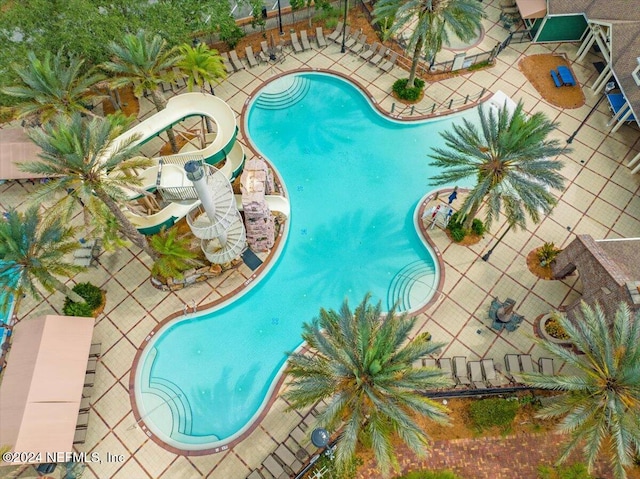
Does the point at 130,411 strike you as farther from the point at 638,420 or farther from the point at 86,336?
the point at 638,420

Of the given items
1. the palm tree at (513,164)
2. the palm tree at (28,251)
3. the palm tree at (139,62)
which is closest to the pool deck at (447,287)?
the palm tree at (513,164)

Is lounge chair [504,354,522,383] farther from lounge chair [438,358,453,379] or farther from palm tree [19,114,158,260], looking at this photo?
palm tree [19,114,158,260]

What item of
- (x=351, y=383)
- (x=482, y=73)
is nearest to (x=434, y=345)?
(x=351, y=383)

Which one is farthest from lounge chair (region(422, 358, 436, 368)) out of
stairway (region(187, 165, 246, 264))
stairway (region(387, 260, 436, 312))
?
stairway (region(187, 165, 246, 264))

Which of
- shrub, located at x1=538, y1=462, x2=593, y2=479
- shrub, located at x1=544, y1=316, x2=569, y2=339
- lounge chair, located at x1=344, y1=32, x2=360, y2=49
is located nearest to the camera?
shrub, located at x1=538, y1=462, x2=593, y2=479

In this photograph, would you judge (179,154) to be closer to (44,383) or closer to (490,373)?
(44,383)

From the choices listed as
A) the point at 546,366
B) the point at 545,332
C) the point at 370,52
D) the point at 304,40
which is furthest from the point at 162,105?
the point at 546,366

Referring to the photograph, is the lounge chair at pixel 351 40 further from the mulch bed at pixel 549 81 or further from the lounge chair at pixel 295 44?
the mulch bed at pixel 549 81
